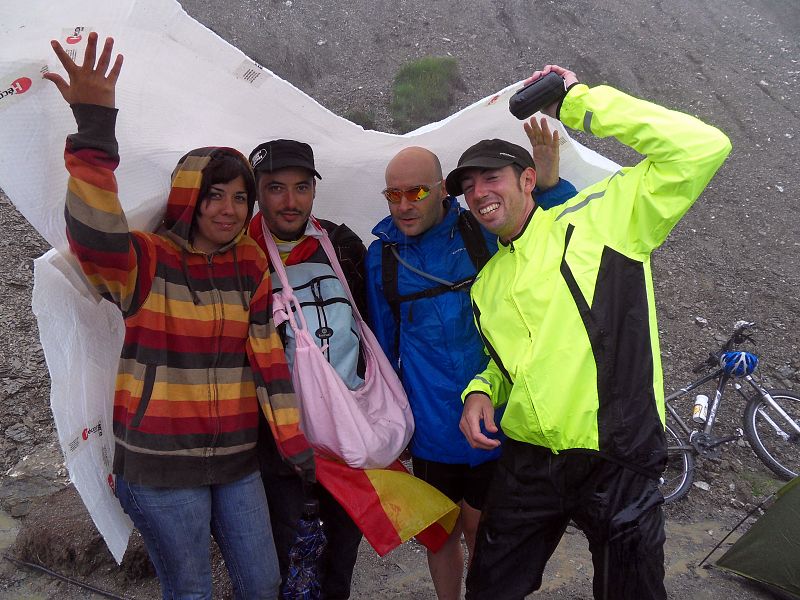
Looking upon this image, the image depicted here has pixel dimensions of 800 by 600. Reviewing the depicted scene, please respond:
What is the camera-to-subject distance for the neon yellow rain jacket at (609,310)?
7.93ft

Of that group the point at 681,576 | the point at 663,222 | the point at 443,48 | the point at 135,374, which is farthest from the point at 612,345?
the point at 443,48

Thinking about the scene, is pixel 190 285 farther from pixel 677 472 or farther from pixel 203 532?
pixel 677 472

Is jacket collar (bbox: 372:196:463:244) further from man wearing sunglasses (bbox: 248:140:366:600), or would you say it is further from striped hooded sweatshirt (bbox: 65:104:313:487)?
striped hooded sweatshirt (bbox: 65:104:313:487)

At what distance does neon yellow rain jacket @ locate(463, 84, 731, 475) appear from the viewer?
2.42 m

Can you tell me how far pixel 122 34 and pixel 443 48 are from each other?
16789 mm

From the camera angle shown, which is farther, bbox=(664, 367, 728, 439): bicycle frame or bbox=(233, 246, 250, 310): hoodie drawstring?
bbox=(664, 367, 728, 439): bicycle frame

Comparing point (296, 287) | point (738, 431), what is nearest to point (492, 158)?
point (296, 287)

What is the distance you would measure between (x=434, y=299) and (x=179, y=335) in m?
1.23

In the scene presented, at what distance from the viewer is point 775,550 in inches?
197

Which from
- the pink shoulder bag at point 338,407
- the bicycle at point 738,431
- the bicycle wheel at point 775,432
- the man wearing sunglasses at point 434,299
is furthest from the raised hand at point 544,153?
the bicycle wheel at point 775,432

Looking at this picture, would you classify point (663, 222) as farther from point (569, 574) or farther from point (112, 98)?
point (569, 574)

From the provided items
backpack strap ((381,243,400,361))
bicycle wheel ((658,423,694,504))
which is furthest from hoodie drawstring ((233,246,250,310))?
bicycle wheel ((658,423,694,504))

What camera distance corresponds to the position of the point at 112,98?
7.45ft

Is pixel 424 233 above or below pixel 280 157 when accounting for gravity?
below
